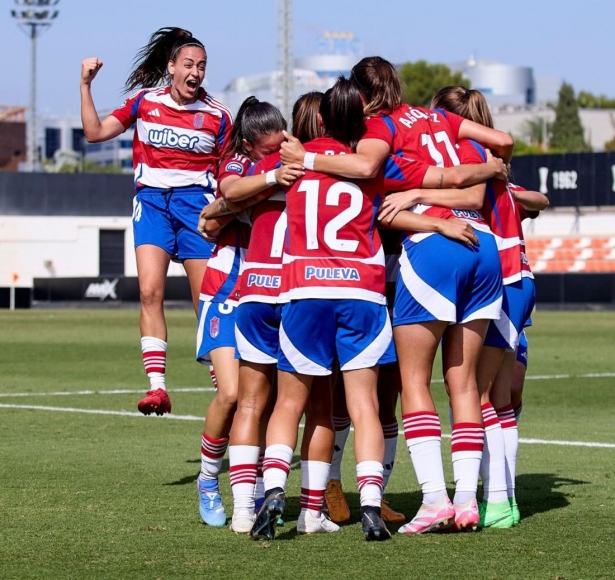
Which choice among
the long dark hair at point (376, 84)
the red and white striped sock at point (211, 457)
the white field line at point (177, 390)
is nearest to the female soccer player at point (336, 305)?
the long dark hair at point (376, 84)

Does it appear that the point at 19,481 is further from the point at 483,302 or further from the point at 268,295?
the point at 483,302

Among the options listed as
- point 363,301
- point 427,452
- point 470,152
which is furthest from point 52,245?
point 363,301

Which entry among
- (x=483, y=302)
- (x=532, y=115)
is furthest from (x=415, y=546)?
(x=532, y=115)

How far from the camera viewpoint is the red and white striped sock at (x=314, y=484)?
5762 millimetres

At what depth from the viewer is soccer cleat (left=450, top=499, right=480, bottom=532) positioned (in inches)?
228

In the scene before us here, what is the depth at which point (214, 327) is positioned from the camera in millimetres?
6395

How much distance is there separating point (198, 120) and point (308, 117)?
2.09m

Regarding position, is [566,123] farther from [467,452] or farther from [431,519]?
[431,519]

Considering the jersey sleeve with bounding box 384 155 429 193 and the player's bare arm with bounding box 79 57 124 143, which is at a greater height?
the player's bare arm with bounding box 79 57 124 143

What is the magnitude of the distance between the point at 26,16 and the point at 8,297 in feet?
103

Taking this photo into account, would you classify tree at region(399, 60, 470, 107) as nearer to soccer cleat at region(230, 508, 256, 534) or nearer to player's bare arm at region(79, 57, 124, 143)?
player's bare arm at region(79, 57, 124, 143)

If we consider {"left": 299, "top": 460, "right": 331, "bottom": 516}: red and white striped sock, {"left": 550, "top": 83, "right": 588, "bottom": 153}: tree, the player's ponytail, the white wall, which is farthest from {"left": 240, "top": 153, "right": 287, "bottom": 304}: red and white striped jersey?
{"left": 550, "top": 83, "right": 588, "bottom": 153}: tree

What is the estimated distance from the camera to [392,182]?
5922 mm

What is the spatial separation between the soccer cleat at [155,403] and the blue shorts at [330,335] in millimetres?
1946
